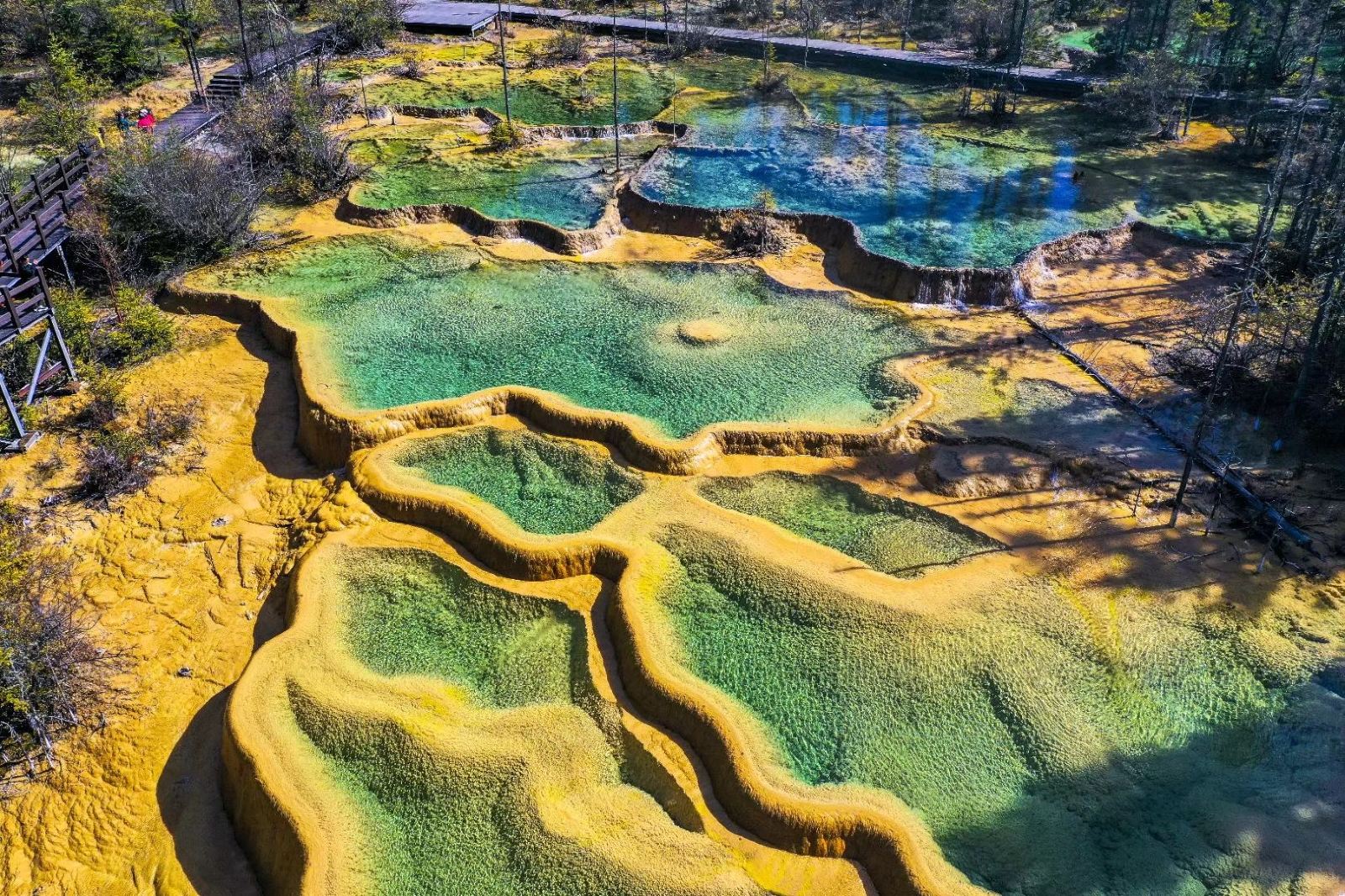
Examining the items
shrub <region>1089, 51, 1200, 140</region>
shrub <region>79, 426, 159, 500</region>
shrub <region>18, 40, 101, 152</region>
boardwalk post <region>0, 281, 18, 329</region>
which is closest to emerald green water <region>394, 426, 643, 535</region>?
shrub <region>79, 426, 159, 500</region>

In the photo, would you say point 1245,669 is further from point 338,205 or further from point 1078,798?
point 338,205

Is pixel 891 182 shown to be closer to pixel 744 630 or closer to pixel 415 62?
pixel 744 630

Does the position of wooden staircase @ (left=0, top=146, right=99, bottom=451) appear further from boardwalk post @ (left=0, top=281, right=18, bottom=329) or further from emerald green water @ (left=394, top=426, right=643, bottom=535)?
emerald green water @ (left=394, top=426, right=643, bottom=535)

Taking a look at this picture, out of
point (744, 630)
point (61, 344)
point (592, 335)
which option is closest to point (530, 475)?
point (592, 335)

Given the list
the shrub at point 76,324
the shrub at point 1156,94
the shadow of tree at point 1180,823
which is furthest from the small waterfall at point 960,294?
the shrub at point 76,324

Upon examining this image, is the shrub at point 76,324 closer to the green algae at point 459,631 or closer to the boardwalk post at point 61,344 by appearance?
the boardwalk post at point 61,344

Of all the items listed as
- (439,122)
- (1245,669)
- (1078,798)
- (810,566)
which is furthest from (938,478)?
(439,122)
